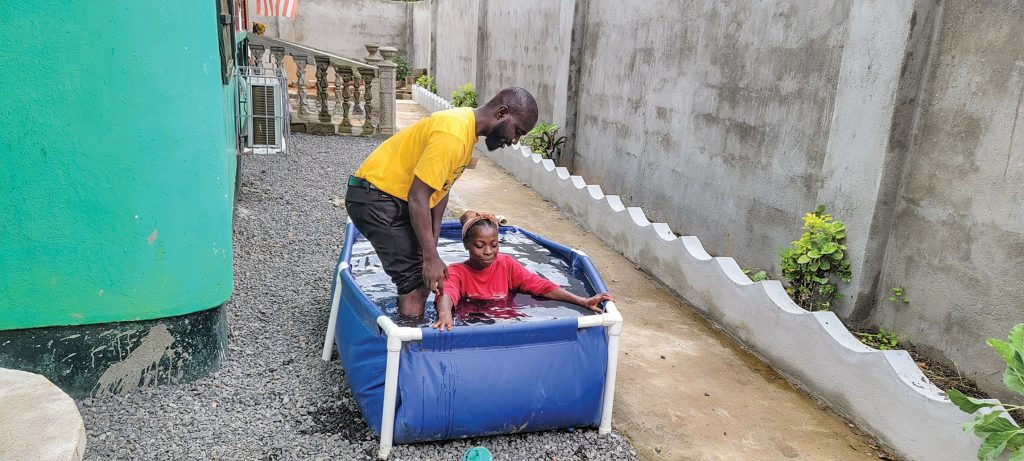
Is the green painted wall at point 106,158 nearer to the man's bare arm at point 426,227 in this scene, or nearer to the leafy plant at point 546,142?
the man's bare arm at point 426,227

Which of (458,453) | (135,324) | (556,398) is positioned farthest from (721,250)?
(135,324)

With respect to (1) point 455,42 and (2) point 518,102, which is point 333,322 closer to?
(2) point 518,102

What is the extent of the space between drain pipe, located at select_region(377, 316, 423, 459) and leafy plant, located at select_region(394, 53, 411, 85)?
18.5m

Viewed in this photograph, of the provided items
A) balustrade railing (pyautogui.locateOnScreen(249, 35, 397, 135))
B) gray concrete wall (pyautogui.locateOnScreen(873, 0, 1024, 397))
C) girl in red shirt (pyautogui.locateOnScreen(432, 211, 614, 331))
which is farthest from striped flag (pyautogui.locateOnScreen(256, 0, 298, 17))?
gray concrete wall (pyautogui.locateOnScreen(873, 0, 1024, 397))

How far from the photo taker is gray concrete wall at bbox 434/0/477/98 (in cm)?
1402

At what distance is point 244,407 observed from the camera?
3.29m

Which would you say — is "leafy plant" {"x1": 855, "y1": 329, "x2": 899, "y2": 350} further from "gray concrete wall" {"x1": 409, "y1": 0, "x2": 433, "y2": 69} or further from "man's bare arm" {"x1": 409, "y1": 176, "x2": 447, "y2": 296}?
"gray concrete wall" {"x1": 409, "y1": 0, "x2": 433, "y2": 69}

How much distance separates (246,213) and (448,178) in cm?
424

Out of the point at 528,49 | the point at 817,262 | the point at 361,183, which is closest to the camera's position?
the point at 361,183

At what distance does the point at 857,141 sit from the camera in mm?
4090

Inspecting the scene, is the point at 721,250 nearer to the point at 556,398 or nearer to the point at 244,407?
the point at 556,398

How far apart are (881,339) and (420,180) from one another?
2866 mm

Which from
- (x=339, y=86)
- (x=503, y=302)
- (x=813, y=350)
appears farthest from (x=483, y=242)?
(x=339, y=86)

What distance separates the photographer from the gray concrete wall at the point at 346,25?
65.0 ft
